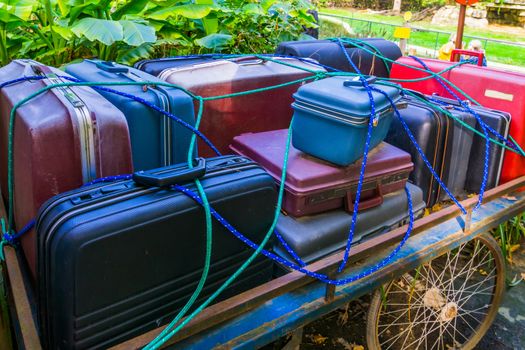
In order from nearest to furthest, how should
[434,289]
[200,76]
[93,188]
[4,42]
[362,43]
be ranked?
1. [93,188]
2. [200,76]
3. [434,289]
4. [362,43]
5. [4,42]

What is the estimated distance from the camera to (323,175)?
1.76 meters

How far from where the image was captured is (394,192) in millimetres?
2064

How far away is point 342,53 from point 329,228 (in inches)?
67.9

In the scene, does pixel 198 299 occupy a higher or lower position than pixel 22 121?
lower

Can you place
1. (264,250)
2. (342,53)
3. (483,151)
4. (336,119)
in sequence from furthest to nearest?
(342,53)
(483,151)
(336,119)
(264,250)

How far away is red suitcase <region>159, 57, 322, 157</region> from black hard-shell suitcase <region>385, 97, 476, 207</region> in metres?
0.54

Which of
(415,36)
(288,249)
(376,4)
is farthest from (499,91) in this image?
(376,4)

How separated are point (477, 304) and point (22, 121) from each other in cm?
238

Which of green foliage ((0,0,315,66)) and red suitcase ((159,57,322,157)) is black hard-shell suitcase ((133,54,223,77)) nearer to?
red suitcase ((159,57,322,157))

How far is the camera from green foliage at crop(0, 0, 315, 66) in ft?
11.1

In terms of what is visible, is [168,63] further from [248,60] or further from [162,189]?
[162,189]

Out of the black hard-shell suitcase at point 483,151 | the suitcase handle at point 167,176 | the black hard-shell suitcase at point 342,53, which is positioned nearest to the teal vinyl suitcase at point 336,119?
the suitcase handle at point 167,176

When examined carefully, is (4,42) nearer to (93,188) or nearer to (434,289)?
(93,188)

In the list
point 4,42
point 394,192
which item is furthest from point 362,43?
point 4,42
